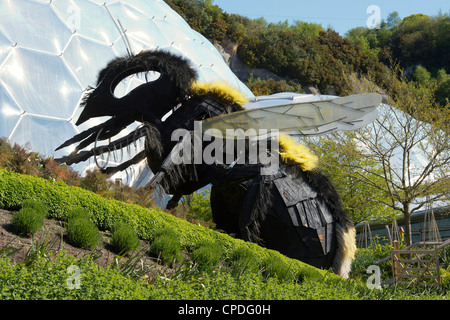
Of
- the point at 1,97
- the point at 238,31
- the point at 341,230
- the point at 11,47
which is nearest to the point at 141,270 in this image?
the point at 341,230

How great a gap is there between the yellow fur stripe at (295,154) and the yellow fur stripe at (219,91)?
841mm

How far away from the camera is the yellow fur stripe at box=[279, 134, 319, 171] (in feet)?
24.2

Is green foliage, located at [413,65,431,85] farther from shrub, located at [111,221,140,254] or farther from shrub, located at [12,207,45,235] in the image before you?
shrub, located at [12,207,45,235]

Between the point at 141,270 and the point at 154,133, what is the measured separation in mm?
2485

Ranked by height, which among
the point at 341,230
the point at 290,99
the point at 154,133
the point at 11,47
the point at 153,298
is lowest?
the point at 153,298

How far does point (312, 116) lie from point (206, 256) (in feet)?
8.91

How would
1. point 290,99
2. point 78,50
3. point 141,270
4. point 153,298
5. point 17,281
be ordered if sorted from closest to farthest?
point 17,281
point 153,298
point 141,270
point 290,99
point 78,50

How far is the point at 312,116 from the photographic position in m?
7.14

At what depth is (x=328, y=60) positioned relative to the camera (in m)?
46.9

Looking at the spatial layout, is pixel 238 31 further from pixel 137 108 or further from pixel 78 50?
pixel 137 108

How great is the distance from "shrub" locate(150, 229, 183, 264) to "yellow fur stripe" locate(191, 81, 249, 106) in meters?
2.32

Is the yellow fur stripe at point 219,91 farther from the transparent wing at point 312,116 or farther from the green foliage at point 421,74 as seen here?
the green foliage at point 421,74

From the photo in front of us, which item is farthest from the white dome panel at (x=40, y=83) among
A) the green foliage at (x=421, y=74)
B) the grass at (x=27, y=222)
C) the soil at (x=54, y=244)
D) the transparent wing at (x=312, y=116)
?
the green foliage at (x=421, y=74)

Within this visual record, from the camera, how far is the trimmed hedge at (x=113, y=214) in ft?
18.4
